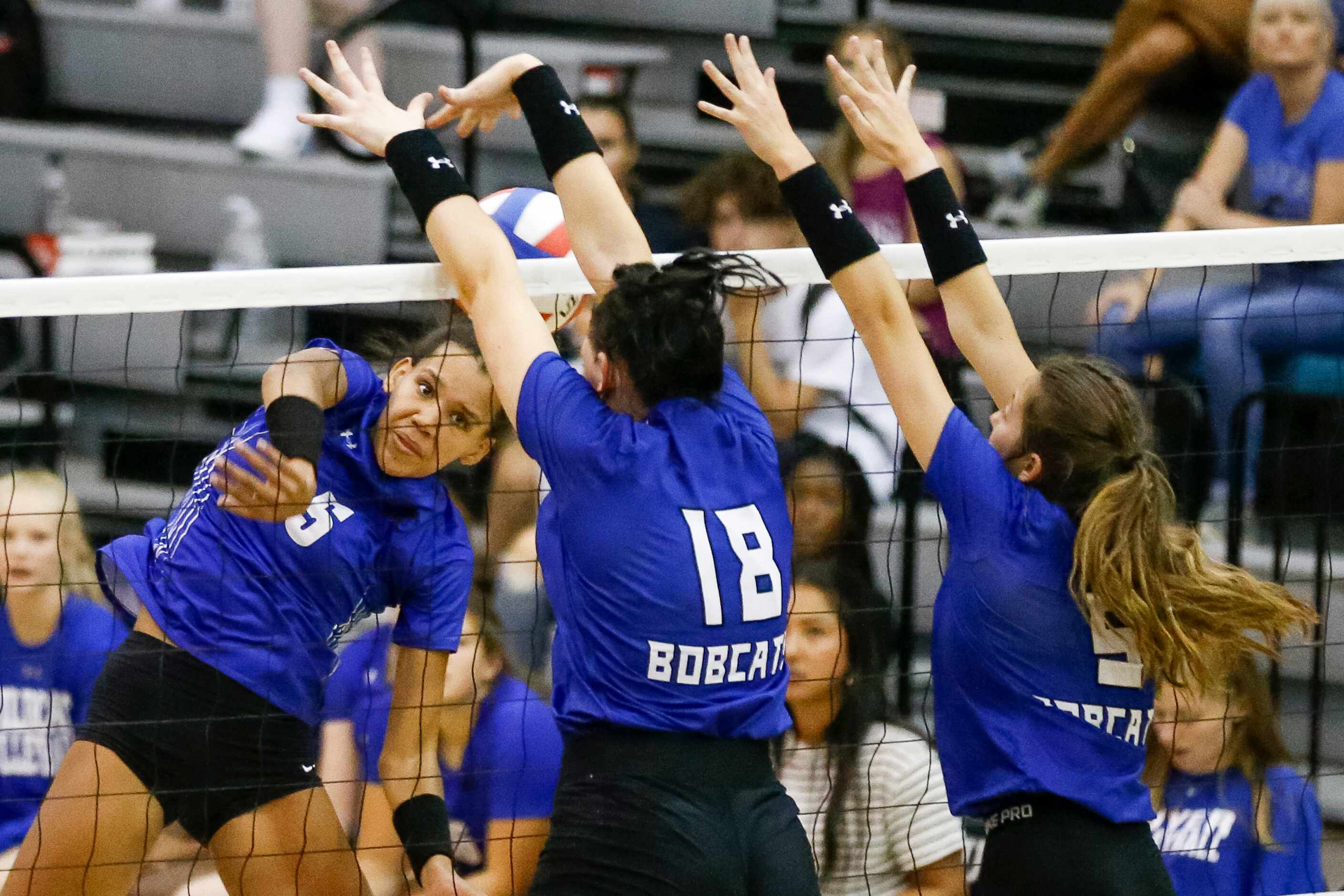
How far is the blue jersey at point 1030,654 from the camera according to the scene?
9.28 feet

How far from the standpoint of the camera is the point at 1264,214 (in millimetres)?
5438

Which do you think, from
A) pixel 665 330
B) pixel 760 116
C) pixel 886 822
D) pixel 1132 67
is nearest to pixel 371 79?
pixel 760 116

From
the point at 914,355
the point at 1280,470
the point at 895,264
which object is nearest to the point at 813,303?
the point at 1280,470

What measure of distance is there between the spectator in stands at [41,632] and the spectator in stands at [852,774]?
173cm

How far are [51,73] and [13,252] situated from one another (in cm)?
173

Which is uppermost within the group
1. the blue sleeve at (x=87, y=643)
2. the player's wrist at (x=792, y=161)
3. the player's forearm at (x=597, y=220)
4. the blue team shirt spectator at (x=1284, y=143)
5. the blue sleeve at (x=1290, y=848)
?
the blue team shirt spectator at (x=1284, y=143)

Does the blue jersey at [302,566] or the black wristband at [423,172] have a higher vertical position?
the black wristband at [423,172]

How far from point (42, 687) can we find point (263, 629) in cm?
128

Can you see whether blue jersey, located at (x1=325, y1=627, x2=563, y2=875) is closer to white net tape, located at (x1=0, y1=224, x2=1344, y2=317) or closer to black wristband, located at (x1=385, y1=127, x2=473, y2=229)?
white net tape, located at (x1=0, y1=224, x2=1344, y2=317)

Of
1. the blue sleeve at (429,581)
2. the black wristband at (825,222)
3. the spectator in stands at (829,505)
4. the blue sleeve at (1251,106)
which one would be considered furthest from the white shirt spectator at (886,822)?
the blue sleeve at (1251,106)

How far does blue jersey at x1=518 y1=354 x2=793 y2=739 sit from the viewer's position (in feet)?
8.76

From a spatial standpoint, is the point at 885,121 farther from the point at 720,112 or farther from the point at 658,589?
the point at 658,589

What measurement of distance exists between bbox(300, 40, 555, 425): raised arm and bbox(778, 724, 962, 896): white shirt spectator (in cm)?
146

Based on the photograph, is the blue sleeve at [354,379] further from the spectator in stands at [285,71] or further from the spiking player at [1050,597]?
the spectator in stands at [285,71]
